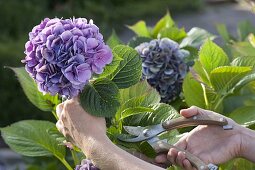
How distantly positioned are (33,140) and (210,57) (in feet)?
1.56

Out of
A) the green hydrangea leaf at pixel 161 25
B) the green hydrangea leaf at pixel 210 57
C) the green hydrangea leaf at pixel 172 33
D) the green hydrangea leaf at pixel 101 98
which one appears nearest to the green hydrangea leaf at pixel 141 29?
the green hydrangea leaf at pixel 161 25

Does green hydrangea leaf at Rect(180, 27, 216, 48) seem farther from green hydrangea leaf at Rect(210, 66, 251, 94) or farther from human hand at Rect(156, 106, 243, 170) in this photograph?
human hand at Rect(156, 106, 243, 170)

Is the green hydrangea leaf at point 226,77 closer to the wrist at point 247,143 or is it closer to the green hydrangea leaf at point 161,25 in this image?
the wrist at point 247,143

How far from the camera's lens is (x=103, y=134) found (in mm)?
1359

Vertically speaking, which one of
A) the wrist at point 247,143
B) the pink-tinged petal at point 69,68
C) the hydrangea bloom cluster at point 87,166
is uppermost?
the pink-tinged petal at point 69,68

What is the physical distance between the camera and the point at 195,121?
1.45 meters

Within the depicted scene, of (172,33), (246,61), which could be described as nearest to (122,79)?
(246,61)

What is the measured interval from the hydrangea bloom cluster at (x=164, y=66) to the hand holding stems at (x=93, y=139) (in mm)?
464

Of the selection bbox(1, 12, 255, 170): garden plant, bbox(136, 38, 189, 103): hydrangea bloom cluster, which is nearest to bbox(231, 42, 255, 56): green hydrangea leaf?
bbox(1, 12, 255, 170): garden plant

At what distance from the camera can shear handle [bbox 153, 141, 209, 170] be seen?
140 centimetres

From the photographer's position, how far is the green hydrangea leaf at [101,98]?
1.41 metres

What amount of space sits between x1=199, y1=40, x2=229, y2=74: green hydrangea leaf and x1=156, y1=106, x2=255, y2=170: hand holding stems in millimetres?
217

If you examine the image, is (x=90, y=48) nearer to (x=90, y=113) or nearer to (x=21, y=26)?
(x=90, y=113)

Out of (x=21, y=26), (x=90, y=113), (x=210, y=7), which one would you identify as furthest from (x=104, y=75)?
(x=210, y=7)
